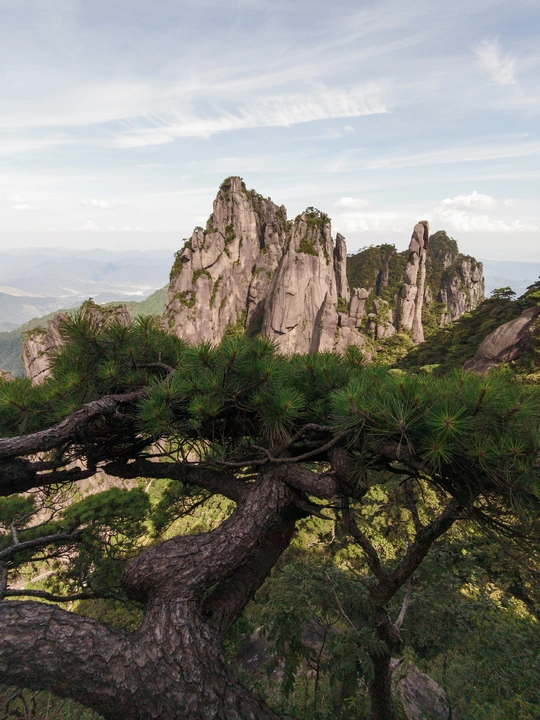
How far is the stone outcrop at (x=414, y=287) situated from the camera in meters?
49.4

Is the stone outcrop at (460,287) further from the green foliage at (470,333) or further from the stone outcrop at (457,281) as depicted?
the green foliage at (470,333)

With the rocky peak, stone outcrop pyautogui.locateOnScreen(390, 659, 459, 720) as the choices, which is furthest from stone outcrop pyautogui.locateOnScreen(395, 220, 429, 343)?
stone outcrop pyautogui.locateOnScreen(390, 659, 459, 720)

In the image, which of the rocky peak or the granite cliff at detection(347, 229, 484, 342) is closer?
the granite cliff at detection(347, 229, 484, 342)

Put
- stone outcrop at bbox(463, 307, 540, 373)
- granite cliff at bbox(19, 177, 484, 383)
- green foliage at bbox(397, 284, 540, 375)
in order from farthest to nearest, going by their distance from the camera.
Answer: granite cliff at bbox(19, 177, 484, 383) < green foliage at bbox(397, 284, 540, 375) < stone outcrop at bbox(463, 307, 540, 373)

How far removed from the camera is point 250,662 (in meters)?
7.69

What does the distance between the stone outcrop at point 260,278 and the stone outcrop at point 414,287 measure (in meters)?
6.48

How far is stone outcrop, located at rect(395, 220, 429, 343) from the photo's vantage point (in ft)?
162

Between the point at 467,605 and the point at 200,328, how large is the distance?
160 ft

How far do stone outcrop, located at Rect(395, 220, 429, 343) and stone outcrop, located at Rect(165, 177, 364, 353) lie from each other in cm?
648

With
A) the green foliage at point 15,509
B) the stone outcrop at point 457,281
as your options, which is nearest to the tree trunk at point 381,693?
the green foliage at point 15,509

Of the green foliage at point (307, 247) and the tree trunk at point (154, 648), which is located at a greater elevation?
the green foliage at point (307, 247)

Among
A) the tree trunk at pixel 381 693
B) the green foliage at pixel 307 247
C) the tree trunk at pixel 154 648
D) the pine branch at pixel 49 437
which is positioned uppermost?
the green foliage at pixel 307 247

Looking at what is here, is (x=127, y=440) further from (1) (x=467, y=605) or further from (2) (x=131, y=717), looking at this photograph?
(1) (x=467, y=605)

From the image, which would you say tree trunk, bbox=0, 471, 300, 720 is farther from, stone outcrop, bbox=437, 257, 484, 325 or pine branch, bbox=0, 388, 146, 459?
stone outcrop, bbox=437, 257, 484, 325
